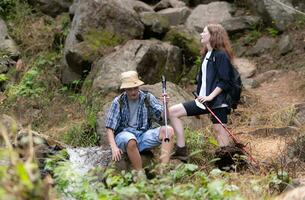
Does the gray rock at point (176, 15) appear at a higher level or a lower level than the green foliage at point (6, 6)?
lower

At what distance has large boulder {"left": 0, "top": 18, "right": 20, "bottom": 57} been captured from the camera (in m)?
13.4

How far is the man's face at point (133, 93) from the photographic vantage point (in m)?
7.22

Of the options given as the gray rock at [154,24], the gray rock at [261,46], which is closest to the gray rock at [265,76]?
the gray rock at [261,46]

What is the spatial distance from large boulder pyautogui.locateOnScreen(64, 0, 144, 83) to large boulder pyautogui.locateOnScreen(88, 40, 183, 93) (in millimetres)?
806

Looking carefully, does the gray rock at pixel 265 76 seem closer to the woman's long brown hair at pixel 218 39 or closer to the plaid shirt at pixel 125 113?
the woman's long brown hair at pixel 218 39

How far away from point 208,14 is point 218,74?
24.9 ft

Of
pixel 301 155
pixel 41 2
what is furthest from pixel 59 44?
pixel 301 155

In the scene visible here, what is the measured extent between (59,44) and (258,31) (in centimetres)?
476

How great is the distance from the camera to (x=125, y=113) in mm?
7340

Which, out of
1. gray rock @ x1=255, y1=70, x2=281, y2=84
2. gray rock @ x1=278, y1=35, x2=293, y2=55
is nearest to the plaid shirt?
gray rock @ x1=255, y1=70, x2=281, y2=84

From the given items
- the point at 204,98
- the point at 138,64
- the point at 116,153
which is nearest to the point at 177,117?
the point at 204,98

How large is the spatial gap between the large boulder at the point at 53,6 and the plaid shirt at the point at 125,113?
853 centimetres

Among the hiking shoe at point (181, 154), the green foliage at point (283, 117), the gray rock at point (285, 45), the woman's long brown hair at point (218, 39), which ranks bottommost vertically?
the green foliage at point (283, 117)

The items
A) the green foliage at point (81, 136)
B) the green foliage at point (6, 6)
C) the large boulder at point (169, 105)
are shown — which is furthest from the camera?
the green foliage at point (6, 6)
